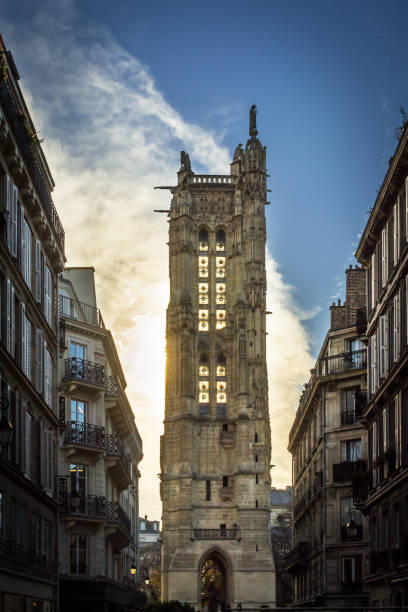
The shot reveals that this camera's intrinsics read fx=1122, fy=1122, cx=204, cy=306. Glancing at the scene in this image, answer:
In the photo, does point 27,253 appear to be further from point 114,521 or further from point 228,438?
point 228,438

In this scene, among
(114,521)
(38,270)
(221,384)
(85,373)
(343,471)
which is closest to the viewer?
(38,270)

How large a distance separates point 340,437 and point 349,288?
12021mm

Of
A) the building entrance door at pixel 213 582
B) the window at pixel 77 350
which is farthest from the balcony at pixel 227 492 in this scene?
the window at pixel 77 350

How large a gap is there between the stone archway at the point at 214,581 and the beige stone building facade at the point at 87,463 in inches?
2422

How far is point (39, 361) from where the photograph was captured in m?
32.9

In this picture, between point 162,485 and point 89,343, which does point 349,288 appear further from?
point 162,485

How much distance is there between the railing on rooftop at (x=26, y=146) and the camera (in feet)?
89.1

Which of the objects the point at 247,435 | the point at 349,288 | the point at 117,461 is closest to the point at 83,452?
the point at 117,461

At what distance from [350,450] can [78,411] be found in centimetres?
1603

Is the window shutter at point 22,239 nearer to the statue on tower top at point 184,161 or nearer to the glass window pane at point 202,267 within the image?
the glass window pane at point 202,267

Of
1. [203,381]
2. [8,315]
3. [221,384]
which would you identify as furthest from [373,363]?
[203,381]

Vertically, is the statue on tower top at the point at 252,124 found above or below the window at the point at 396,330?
above

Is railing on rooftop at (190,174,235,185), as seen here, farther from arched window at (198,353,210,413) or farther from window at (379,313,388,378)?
window at (379,313,388,378)

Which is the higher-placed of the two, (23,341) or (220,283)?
(220,283)
